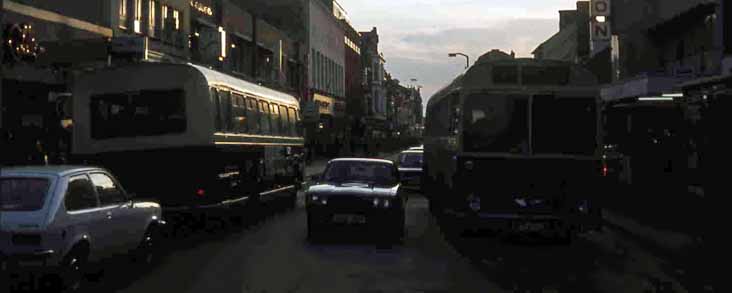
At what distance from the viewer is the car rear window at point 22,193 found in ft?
31.4

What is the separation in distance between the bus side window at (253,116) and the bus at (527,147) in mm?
6445

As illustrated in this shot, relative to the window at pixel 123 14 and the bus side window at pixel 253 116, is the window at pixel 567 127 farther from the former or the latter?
the window at pixel 123 14

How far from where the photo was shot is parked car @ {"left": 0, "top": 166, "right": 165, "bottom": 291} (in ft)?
30.5

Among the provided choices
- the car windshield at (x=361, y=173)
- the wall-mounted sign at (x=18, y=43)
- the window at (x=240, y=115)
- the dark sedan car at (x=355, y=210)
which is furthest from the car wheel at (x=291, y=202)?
the dark sedan car at (x=355, y=210)

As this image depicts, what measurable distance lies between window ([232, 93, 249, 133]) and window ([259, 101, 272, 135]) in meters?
1.65

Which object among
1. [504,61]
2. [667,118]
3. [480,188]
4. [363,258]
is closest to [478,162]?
[480,188]

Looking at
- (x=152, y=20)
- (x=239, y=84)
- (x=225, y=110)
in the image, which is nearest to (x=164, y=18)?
(x=152, y=20)

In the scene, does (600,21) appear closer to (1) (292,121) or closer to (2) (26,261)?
(1) (292,121)

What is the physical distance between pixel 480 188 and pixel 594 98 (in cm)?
242

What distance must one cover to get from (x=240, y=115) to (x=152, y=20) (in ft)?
70.9

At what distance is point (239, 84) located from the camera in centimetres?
1986

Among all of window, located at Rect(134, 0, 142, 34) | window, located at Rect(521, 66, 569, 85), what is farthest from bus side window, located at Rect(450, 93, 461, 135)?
window, located at Rect(134, 0, 142, 34)

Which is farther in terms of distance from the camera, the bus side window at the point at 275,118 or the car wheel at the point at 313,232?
the bus side window at the point at 275,118

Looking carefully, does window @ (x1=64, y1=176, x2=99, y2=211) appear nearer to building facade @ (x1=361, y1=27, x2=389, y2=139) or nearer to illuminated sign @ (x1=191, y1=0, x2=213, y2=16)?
illuminated sign @ (x1=191, y1=0, x2=213, y2=16)
